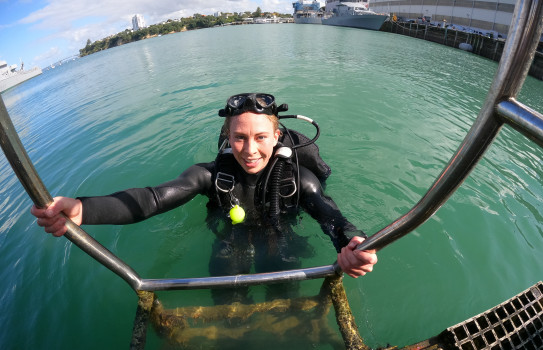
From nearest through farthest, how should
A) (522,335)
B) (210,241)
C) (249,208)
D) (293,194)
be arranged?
(522,335)
(293,194)
(249,208)
(210,241)

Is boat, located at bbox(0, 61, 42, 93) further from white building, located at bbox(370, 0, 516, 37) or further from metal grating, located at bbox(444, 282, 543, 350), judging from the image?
white building, located at bbox(370, 0, 516, 37)

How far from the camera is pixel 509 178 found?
15.0 ft

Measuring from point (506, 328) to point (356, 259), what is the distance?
1.22 meters

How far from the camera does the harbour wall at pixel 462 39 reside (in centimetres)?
1482

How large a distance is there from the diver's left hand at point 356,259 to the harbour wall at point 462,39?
13.6 meters

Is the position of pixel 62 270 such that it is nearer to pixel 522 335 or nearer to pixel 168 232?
pixel 168 232

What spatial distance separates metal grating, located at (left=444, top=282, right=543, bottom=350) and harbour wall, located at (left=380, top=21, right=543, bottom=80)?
12.9 metres

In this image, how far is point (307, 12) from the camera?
64438 mm

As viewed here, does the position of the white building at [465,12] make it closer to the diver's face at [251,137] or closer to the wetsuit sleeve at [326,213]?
the wetsuit sleeve at [326,213]

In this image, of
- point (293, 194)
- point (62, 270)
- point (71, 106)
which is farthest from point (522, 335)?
point (71, 106)

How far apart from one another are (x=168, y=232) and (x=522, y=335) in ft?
12.6

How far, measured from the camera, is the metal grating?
1.68 metres

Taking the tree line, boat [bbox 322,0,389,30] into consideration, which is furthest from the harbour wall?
the tree line

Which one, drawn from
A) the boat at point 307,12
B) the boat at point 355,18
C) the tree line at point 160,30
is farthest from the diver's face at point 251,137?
the tree line at point 160,30
